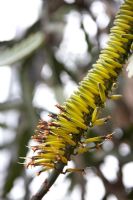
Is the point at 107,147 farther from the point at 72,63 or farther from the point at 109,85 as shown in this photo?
the point at 109,85

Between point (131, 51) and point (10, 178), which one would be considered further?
point (10, 178)

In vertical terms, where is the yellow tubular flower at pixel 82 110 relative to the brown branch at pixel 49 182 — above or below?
above

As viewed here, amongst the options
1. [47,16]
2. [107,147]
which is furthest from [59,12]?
[107,147]

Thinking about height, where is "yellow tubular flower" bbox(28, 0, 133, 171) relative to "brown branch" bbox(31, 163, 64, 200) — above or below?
above

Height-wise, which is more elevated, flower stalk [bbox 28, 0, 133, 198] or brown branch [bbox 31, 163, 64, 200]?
flower stalk [bbox 28, 0, 133, 198]

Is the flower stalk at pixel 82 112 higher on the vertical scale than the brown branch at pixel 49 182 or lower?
higher

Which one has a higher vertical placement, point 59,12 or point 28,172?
point 59,12
